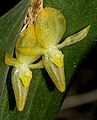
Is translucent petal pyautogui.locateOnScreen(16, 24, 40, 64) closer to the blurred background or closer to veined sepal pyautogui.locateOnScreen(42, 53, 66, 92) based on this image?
veined sepal pyautogui.locateOnScreen(42, 53, 66, 92)

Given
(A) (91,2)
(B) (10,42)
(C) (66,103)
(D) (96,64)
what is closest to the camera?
(B) (10,42)

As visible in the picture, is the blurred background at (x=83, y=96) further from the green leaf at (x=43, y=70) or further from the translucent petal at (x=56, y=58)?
the translucent petal at (x=56, y=58)

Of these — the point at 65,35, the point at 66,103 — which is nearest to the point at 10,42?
the point at 65,35

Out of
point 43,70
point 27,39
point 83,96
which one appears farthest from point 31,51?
point 83,96

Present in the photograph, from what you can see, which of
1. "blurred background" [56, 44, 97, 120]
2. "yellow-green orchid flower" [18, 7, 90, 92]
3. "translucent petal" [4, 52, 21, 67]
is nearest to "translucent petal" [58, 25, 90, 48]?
"yellow-green orchid flower" [18, 7, 90, 92]

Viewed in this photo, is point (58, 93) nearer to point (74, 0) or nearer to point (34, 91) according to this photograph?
point (34, 91)
